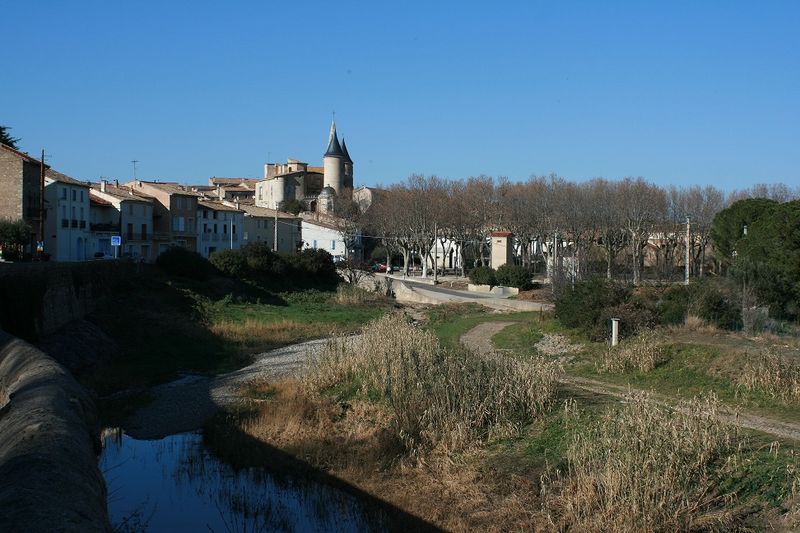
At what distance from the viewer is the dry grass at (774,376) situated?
17.4 meters

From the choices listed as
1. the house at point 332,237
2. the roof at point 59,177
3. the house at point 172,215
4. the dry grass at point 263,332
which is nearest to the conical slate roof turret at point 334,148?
the house at point 332,237

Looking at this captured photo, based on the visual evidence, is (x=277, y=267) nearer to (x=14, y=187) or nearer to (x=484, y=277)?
(x=484, y=277)

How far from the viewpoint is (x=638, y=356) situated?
2234 cm

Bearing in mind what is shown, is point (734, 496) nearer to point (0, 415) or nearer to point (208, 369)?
point (0, 415)

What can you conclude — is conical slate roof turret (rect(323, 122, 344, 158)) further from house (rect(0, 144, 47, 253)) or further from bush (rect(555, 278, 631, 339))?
bush (rect(555, 278, 631, 339))

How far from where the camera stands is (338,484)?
15.9 meters

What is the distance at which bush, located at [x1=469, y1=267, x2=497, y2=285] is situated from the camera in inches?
2261

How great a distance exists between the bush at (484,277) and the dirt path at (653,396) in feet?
74.1

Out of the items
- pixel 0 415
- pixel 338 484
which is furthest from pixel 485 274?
pixel 0 415

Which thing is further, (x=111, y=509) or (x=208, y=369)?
(x=208, y=369)

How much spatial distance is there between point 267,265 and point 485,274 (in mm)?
16018

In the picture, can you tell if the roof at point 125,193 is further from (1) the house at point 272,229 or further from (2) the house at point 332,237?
(2) the house at point 332,237

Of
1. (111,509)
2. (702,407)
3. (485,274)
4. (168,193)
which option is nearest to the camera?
(702,407)

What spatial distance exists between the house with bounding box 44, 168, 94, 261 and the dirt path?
35.5 meters
